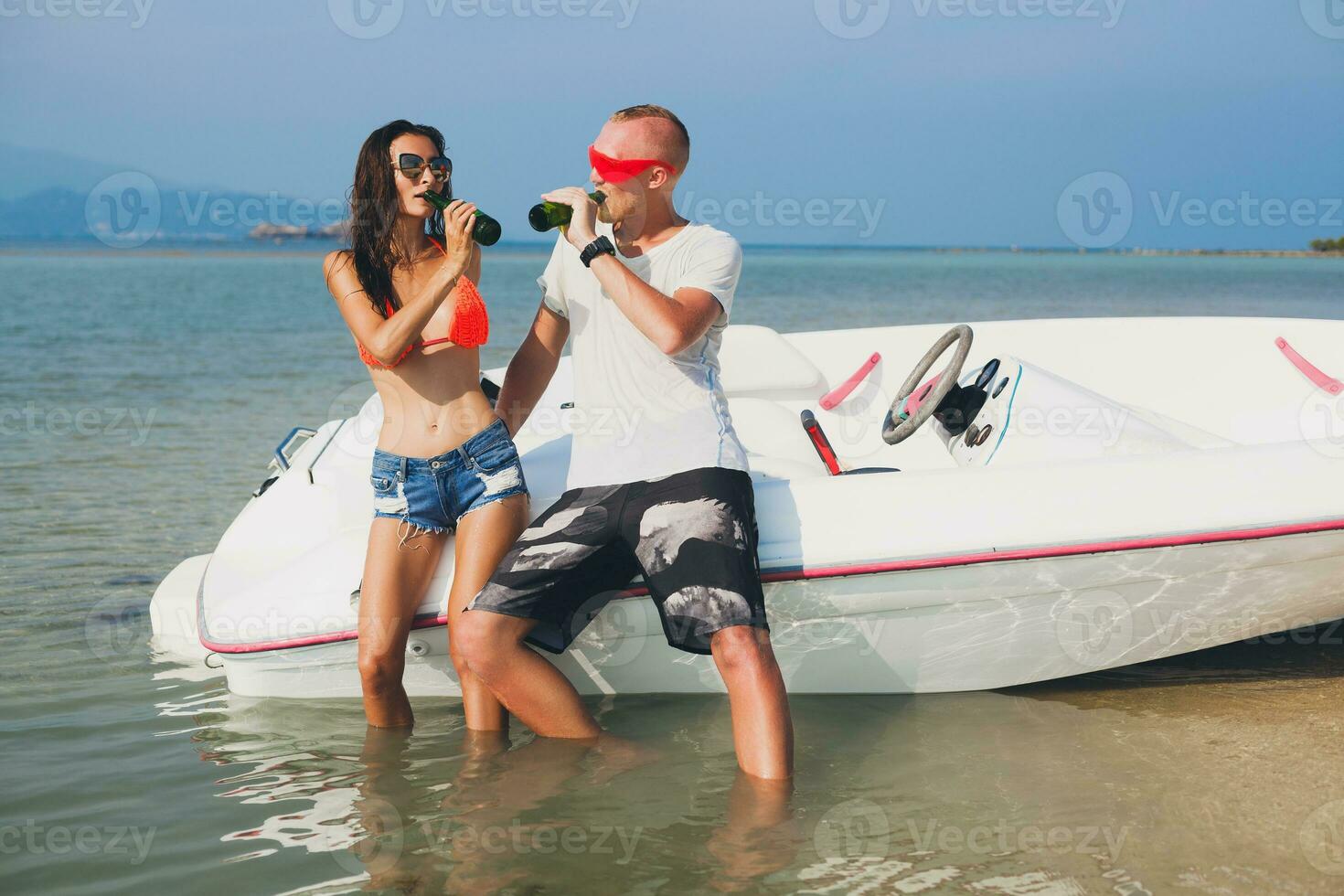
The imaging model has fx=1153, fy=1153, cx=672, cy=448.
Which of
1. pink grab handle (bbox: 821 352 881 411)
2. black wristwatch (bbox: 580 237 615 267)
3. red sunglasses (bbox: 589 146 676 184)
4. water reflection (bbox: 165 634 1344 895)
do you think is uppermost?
red sunglasses (bbox: 589 146 676 184)

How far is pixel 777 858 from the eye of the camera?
7.89 ft

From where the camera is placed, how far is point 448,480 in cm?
292

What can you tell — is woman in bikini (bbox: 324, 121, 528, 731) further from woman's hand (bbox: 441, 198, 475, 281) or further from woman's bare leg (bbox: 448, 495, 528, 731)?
woman's hand (bbox: 441, 198, 475, 281)

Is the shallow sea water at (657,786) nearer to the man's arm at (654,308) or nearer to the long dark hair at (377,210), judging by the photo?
the man's arm at (654,308)

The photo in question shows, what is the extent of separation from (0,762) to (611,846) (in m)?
1.72

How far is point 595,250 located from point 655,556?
71 centimetres

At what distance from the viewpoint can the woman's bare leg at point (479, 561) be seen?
9.38 ft

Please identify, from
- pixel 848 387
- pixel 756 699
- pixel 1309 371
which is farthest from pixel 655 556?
pixel 1309 371

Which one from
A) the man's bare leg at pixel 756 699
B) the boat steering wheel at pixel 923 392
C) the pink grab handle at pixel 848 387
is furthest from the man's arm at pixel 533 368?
the pink grab handle at pixel 848 387

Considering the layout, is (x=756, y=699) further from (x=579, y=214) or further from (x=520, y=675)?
(x=579, y=214)

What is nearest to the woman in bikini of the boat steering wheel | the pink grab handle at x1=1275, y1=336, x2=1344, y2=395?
the boat steering wheel

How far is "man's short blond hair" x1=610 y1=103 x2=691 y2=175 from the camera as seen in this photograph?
278 centimetres

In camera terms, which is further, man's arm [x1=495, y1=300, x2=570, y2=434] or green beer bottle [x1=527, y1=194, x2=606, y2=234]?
man's arm [x1=495, y1=300, x2=570, y2=434]

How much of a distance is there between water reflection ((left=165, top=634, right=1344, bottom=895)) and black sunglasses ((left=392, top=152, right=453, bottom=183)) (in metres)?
1.48
